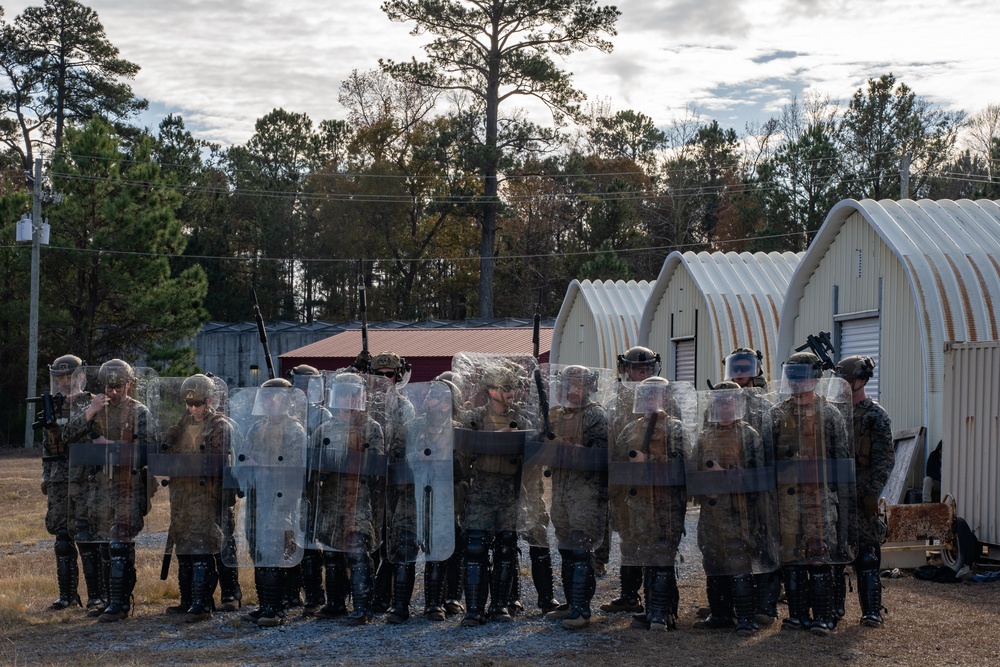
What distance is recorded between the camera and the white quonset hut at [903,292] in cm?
1173

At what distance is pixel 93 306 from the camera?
94.9 feet

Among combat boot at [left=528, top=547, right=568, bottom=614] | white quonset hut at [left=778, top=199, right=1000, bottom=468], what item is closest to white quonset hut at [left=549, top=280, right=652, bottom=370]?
white quonset hut at [left=778, top=199, right=1000, bottom=468]

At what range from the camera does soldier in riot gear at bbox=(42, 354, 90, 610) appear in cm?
845

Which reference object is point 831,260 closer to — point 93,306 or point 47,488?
point 47,488

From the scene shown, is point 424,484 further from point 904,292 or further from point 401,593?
point 904,292

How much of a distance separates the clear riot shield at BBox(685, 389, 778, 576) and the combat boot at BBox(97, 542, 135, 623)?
4174 millimetres

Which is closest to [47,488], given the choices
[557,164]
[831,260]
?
[831,260]

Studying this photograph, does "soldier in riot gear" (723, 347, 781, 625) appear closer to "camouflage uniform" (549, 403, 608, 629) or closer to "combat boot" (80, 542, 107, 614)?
"camouflage uniform" (549, 403, 608, 629)

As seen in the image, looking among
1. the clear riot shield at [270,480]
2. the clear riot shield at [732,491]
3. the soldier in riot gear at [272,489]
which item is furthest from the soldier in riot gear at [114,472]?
the clear riot shield at [732,491]

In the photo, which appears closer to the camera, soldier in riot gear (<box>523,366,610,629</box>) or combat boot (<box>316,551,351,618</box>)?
soldier in riot gear (<box>523,366,610,629</box>)

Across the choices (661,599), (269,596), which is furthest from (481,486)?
(269,596)

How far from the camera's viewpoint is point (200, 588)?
802 cm

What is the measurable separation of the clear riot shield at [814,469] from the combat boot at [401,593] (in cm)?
265

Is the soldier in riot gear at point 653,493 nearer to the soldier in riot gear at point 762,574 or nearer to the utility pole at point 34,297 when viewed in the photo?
the soldier in riot gear at point 762,574
